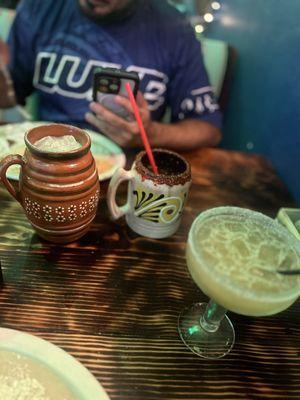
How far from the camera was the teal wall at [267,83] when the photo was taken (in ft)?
4.84

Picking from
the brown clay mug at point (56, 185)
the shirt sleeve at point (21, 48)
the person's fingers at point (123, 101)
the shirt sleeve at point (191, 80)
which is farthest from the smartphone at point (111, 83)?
the shirt sleeve at point (21, 48)

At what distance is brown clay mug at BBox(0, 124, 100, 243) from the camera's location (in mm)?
838

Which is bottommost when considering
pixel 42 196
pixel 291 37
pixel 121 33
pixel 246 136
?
pixel 246 136

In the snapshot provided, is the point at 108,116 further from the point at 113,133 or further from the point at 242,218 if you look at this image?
the point at 242,218

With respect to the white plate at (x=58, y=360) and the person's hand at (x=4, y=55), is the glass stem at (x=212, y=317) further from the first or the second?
the person's hand at (x=4, y=55)

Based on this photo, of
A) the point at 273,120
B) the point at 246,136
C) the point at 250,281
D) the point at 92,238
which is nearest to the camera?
the point at 250,281

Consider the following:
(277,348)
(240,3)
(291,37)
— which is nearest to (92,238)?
(277,348)

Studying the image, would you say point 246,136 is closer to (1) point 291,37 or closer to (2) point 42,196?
(1) point 291,37

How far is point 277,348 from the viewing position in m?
0.82

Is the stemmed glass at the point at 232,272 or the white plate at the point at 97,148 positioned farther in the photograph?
the white plate at the point at 97,148

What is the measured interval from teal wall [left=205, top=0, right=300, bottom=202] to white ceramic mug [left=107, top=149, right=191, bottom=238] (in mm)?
579

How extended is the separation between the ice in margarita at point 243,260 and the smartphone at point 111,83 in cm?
51

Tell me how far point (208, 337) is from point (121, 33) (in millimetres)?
1321

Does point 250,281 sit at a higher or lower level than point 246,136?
higher
